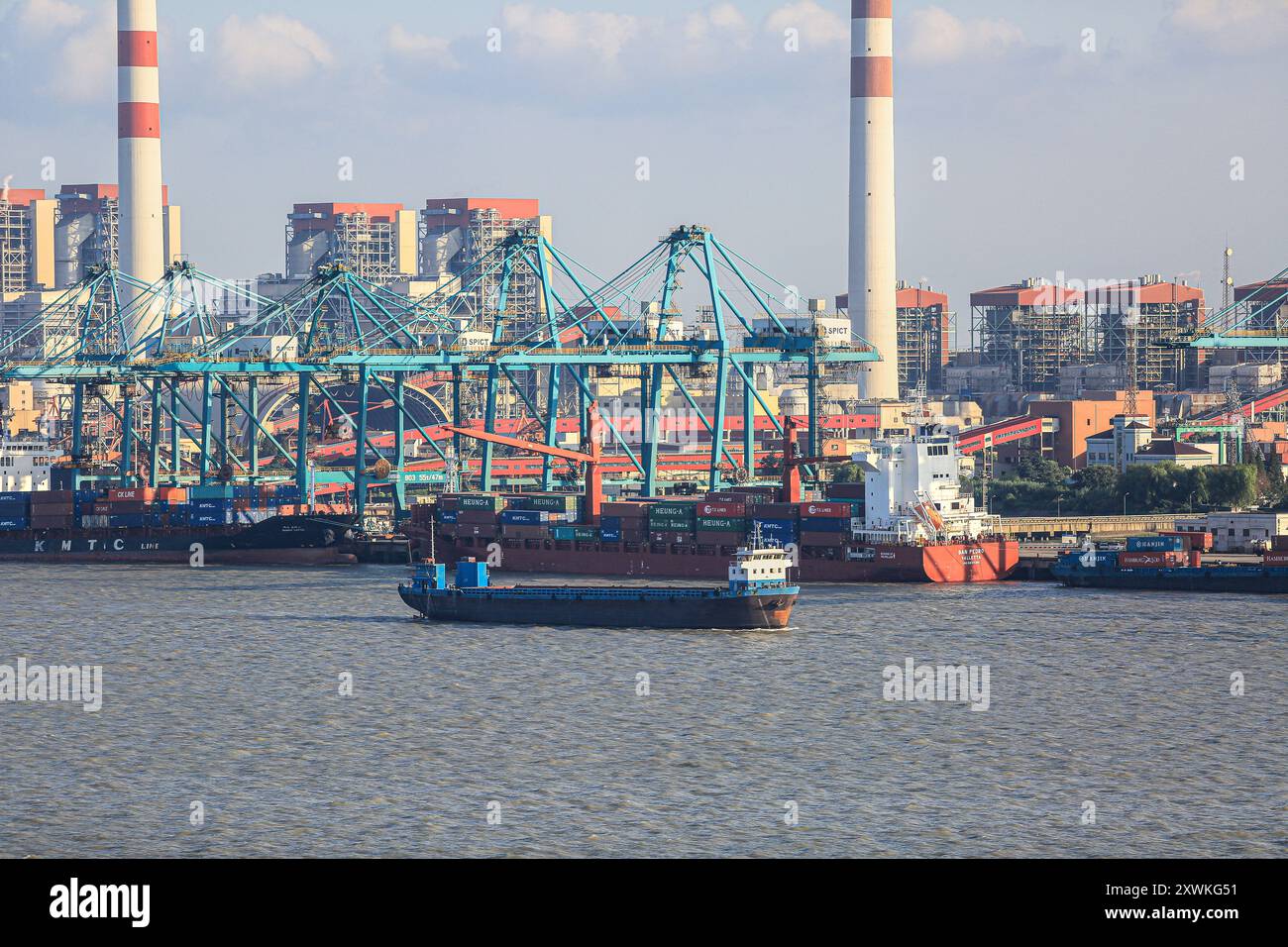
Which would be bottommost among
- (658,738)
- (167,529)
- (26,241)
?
(658,738)

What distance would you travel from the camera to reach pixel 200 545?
251ft

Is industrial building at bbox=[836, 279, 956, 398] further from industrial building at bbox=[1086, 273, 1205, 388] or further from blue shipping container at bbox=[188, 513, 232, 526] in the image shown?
blue shipping container at bbox=[188, 513, 232, 526]

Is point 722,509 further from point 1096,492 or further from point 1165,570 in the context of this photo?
point 1096,492

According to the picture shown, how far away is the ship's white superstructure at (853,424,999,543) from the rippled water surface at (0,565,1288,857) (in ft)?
25.0

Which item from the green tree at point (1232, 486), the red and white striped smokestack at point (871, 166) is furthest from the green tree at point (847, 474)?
the red and white striped smokestack at point (871, 166)

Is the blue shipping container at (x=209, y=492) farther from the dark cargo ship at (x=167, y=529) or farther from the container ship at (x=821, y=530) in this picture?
the container ship at (x=821, y=530)

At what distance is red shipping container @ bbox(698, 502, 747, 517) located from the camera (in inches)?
2579

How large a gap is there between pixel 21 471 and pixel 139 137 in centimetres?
3599

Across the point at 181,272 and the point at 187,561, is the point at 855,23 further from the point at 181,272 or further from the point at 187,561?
the point at 187,561

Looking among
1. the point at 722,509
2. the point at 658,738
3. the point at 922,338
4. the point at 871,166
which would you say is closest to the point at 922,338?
the point at 922,338

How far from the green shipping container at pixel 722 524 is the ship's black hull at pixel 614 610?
500 inches

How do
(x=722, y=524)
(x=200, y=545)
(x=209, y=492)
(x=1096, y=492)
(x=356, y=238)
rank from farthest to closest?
(x=356, y=238)
(x=1096, y=492)
(x=209, y=492)
(x=200, y=545)
(x=722, y=524)

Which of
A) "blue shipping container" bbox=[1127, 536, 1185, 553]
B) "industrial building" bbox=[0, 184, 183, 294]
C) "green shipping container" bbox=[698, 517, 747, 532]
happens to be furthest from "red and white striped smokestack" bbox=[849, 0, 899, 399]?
"industrial building" bbox=[0, 184, 183, 294]
